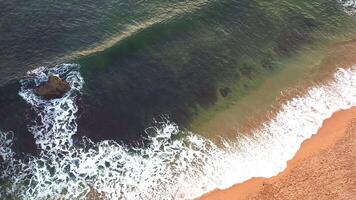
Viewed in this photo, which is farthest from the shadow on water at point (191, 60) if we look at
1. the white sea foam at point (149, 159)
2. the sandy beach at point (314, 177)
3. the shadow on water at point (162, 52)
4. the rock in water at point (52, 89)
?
the sandy beach at point (314, 177)

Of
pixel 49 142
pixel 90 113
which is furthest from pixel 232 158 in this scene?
pixel 49 142

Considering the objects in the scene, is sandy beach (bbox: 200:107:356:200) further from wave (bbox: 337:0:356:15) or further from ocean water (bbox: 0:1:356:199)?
wave (bbox: 337:0:356:15)

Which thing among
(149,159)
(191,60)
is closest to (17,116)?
(149,159)

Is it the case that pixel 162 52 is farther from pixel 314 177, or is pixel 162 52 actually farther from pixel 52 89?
pixel 314 177

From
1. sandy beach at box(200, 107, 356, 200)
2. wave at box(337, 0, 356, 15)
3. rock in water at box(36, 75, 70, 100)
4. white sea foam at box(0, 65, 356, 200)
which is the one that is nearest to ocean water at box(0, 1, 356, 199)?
white sea foam at box(0, 65, 356, 200)

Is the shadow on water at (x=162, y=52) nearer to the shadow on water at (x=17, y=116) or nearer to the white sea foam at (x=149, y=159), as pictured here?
the shadow on water at (x=17, y=116)

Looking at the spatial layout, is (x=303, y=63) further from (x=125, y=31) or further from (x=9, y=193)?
(x=9, y=193)
